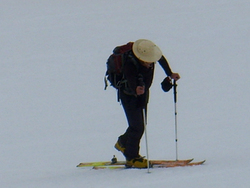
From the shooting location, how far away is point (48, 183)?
27.5ft

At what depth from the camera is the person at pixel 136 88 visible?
26.1ft

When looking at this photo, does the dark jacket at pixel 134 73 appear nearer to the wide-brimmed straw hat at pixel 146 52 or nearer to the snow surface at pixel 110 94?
the wide-brimmed straw hat at pixel 146 52

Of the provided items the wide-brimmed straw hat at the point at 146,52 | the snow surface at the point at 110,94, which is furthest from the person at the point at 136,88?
the snow surface at the point at 110,94

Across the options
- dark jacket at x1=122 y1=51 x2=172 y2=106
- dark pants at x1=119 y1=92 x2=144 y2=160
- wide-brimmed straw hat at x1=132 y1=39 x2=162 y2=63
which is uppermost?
wide-brimmed straw hat at x1=132 y1=39 x2=162 y2=63

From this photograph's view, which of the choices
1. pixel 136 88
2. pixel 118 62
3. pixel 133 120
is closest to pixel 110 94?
pixel 133 120

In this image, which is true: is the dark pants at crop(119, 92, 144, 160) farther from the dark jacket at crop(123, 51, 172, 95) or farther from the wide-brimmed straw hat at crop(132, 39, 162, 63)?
the wide-brimmed straw hat at crop(132, 39, 162, 63)

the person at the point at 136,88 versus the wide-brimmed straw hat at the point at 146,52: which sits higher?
the wide-brimmed straw hat at the point at 146,52

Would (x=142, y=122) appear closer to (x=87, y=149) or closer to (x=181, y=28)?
(x=87, y=149)

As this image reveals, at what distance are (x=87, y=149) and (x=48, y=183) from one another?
2918mm

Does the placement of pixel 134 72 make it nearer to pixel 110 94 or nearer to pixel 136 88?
pixel 136 88

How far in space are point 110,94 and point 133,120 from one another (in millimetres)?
7859

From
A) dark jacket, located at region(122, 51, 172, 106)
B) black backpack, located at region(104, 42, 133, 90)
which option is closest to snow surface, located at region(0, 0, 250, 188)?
dark jacket, located at region(122, 51, 172, 106)

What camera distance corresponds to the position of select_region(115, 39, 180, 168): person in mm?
7953

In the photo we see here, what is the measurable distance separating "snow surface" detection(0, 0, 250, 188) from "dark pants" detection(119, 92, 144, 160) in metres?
0.36
